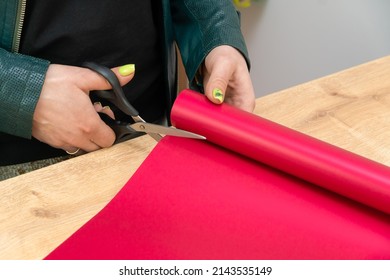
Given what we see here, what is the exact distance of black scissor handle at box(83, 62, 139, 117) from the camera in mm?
704

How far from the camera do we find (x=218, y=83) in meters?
0.72

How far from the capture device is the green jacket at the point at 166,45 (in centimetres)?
68

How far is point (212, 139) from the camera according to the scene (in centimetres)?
68

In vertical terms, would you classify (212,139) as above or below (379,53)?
above

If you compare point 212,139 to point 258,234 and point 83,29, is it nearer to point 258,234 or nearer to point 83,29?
point 258,234

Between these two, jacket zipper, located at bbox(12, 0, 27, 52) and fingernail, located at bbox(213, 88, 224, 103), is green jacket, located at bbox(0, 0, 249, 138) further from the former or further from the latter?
fingernail, located at bbox(213, 88, 224, 103)

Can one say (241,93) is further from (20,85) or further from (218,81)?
(20,85)

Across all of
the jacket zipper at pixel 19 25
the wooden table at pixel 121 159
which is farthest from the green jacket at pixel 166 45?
the wooden table at pixel 121 159

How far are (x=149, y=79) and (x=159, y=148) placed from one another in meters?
0.29

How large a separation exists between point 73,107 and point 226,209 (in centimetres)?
27

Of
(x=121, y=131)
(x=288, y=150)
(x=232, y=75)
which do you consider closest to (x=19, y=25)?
(x=121, y=131)

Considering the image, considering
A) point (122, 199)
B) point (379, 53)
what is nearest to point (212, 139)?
point (122, 199)

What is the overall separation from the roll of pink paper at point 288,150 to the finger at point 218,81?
0.01 m
